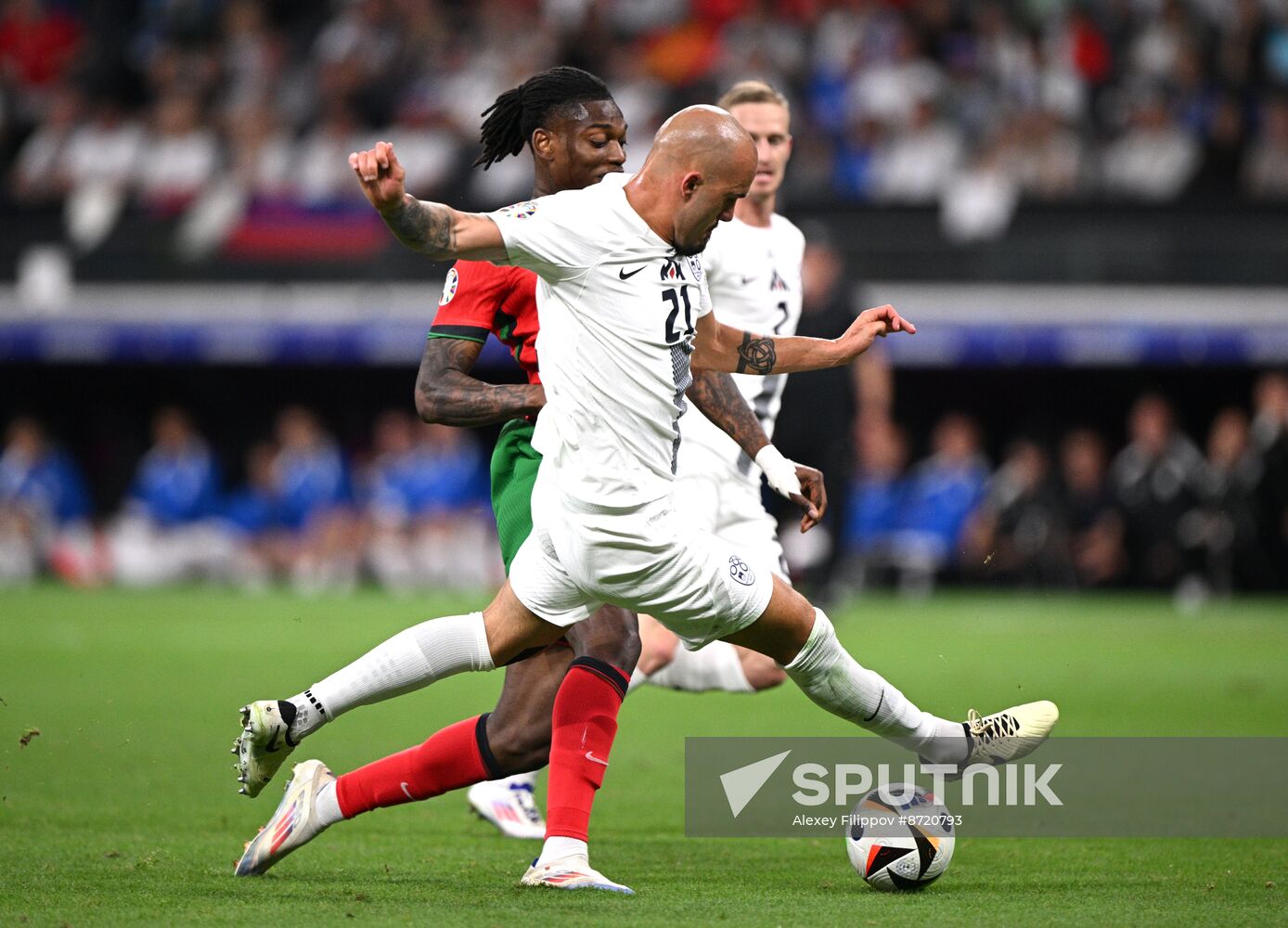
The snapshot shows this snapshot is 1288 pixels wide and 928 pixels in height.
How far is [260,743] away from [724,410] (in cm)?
177

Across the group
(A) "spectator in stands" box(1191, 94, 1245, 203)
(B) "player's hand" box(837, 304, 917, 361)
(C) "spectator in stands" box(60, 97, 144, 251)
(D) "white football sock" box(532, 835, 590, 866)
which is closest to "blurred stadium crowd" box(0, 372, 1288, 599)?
(A) "spectator in stands" box(1191, 94, 1245, 203)

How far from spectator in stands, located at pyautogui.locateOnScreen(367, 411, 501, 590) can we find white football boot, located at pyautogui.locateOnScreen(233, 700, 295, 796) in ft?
50.8

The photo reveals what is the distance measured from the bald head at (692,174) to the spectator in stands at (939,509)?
46.6 feet

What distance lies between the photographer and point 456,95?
69.4 feet

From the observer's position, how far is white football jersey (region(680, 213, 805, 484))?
6.61 meters

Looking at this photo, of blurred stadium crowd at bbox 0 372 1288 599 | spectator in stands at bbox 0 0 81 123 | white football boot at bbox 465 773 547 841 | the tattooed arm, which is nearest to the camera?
the tattooed arm

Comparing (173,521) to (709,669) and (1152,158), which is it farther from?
(709,669)

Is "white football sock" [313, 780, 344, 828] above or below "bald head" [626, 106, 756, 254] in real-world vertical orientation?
below

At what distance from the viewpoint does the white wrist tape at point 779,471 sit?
5359 millimetres

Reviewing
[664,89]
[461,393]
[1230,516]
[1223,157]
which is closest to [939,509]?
[1230,516]

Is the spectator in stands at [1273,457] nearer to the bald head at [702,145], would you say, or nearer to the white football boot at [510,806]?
the white football boot at [510,806]

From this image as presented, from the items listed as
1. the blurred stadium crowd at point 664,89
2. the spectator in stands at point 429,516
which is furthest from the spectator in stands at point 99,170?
the spectator in stands at point 429,516

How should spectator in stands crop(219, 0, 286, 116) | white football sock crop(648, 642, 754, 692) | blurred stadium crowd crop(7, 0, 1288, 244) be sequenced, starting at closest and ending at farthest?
white football sock crop(648, 642, 754, 692)
blurred stadium crowd crop(7, 0, 1288, 244)
spectator in stands crop(219, 0, 286, 116)

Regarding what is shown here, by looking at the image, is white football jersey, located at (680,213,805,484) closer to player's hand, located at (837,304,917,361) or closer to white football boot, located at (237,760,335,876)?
player's hand, located at (837,304,917,361)
